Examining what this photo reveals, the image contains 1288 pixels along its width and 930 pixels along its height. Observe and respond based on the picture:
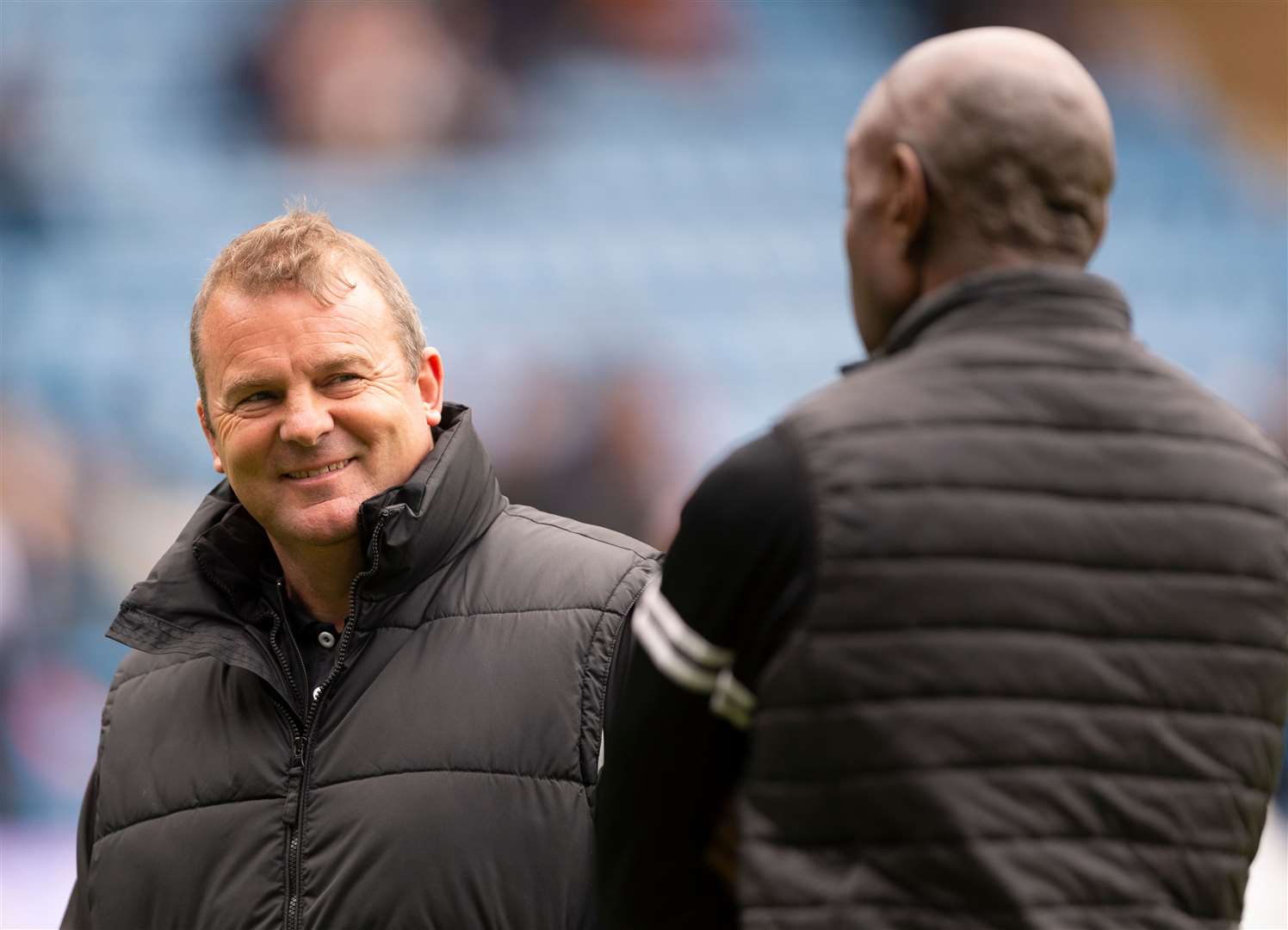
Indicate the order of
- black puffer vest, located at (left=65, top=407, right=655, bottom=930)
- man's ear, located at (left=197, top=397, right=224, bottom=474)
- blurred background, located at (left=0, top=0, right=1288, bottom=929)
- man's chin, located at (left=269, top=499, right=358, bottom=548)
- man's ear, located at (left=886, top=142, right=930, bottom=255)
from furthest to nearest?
blurred background, located at (left=0, top=0, right=1288, bottom=929), man's ear, located at (left=197, top=397, right=224, bottom=474), man's chin, located at (left=269, top=499, right=358, bottom=548), black puffer vest, located at (left=65, top=407, right=655, bottom=930), man's ear, located at (left=886, top=142, right=930, bottom=255)

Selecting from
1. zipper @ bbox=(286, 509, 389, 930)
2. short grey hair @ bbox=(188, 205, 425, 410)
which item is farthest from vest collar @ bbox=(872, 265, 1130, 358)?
short grey hair @ bbox=(188, 205, 425, 410)

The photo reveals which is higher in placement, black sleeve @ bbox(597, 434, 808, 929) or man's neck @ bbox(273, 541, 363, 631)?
black sleeve @ bbox(597, 434, 808, 929)

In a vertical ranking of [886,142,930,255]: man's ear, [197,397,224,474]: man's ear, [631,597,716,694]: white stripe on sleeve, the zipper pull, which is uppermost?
[886,142,930,255]: man's ear

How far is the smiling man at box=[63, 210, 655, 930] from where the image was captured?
1741 millimetres

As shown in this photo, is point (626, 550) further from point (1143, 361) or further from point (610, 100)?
point (610, 100)

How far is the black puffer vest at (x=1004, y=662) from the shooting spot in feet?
3.59

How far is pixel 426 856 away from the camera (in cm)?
173

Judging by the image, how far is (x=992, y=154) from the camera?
118cm

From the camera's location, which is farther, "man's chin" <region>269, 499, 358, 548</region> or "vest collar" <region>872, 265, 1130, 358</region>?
"man's chin" <region>269, 499, 358, 548</region>

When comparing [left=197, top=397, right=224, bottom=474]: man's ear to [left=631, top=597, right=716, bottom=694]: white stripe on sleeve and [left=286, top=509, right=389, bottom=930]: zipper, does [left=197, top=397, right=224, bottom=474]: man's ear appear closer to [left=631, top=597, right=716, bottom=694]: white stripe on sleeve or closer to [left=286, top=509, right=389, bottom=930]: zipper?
[left=286, top=509, right=389, bottom=930]: zipper

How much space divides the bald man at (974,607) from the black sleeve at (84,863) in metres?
1.02

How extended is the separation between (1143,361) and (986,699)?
30cm

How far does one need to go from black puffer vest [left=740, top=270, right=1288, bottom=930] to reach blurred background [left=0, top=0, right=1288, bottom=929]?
345 cm

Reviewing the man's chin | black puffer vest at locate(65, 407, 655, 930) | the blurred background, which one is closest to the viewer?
black puffer vest at locate(65, 407, 655, 930)
